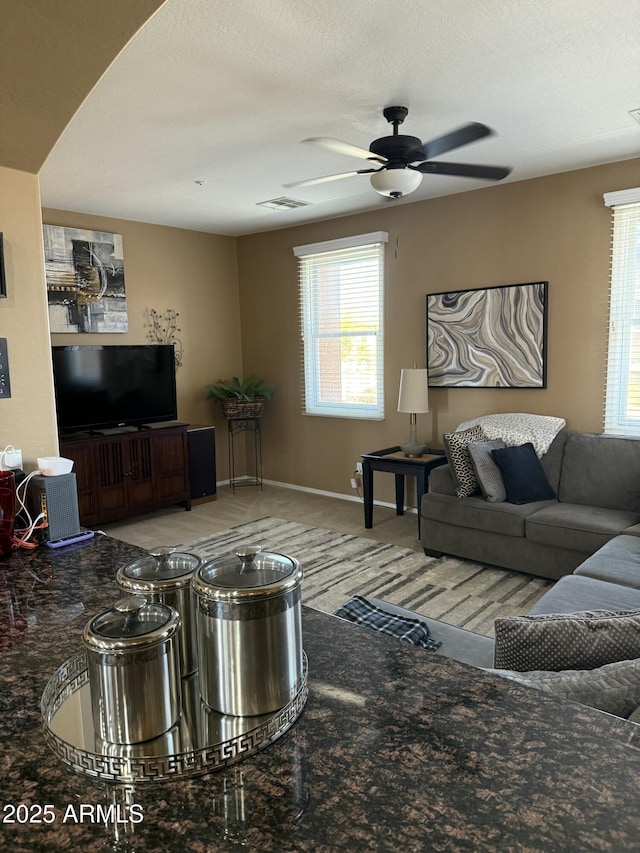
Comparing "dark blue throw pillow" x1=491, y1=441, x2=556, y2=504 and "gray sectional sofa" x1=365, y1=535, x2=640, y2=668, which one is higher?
"dark blue throw pillow" x1=491, y1=441, x2=556, y2=504

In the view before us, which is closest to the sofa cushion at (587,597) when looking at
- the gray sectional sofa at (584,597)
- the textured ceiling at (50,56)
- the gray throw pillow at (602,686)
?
the gray sectional sofa at (584,597)

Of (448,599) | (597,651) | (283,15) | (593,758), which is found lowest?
(448,599)

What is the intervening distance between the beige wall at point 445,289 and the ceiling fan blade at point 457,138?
5.70 feet

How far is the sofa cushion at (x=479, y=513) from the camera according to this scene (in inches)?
150

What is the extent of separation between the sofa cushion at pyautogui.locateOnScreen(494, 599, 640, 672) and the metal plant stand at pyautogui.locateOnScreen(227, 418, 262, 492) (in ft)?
17.3

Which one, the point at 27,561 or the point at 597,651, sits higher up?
the point at 27,561

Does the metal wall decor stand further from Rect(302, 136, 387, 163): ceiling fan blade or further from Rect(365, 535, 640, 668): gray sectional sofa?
Rect(365, 535, 640, 668): gray sectional sofa

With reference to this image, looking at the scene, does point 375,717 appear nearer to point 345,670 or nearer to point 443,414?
point 345,670

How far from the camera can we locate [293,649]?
2.98ft

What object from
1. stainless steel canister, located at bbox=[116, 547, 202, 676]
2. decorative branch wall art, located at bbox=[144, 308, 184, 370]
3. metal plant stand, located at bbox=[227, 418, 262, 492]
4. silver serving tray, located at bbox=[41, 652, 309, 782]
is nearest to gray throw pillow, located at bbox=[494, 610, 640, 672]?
silver serving tray, located at bbox=[41, 652, 309, 782]

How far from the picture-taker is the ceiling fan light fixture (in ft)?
10.1

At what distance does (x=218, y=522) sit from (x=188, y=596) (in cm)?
437

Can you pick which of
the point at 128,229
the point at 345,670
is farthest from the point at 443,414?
the point at 345,670

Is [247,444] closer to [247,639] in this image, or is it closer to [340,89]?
[340,89]
